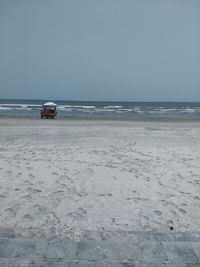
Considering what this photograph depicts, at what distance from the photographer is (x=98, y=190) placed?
4707mm

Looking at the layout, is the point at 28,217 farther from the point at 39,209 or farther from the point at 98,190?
the point at 98,190

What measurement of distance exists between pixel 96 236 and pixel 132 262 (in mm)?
614

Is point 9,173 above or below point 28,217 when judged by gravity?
above

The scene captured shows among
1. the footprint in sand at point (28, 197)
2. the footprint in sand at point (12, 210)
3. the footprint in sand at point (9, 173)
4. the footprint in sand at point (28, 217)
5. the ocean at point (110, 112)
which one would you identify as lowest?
the ocean at point (110, 112)

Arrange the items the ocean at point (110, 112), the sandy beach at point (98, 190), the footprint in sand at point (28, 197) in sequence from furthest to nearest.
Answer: the ocean at point (110, 112) → the footprint in sand at point (28, 197) → the sandy beach at point (98, 190)

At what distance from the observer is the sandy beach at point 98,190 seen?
3.72m

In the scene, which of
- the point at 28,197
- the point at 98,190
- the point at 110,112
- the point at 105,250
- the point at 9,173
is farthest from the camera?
the point at 110,112

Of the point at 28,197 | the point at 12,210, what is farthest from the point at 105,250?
the point at 28,197

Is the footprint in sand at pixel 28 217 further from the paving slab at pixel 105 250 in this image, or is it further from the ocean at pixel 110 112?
the ocean at pixel 110 112

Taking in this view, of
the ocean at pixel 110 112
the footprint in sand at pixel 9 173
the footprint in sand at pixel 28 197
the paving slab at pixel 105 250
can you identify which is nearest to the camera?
the paving slab at pixel 105 250

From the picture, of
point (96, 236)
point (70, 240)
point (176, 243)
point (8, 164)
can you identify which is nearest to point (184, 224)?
point (176, 243)

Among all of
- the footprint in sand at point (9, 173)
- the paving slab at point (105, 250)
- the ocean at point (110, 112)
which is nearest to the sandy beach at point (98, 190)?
the footprint in sand at point (9, 173)

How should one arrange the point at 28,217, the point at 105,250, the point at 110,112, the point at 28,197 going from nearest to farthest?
the point at 105,250 < the point at 28,217 < the point at 28,197 < the point at 110,112

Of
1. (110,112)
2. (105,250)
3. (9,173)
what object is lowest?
(110,112)
